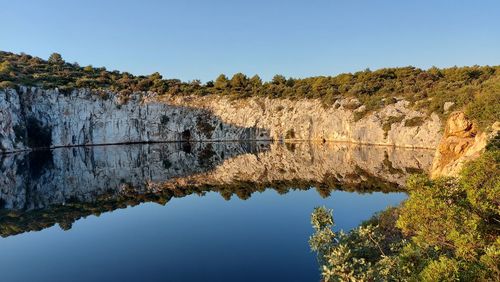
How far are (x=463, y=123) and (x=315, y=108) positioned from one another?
194ft

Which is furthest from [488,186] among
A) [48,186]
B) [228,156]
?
[228,156]

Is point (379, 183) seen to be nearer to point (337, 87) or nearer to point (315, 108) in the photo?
point (315, 108)

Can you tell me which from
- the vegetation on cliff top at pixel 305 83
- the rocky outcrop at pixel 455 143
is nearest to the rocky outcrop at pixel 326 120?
the vegetation on cliff top at pixel 305 83

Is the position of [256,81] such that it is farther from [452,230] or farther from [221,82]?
[452,230]

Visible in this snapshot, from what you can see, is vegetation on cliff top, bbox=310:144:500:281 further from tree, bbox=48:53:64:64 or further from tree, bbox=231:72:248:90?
tree, bbox=48:53:64:64

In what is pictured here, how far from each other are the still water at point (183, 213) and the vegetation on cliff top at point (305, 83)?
24.0m

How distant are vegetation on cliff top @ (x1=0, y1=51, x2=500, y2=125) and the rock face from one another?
2.53 m

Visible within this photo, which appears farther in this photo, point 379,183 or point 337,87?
point 337,87

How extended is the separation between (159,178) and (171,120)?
49.5 meters

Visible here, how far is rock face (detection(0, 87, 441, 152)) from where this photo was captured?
222 feet

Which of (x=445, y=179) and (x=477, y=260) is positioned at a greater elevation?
(x=445, y=179)

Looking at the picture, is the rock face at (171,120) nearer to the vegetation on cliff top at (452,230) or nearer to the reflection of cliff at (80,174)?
the reflection of cliff at (80,174)

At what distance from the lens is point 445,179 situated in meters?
8.62

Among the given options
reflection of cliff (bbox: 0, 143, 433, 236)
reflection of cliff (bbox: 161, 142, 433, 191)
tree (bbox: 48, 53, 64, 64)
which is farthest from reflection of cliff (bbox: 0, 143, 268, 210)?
tree (bbox: 48, 53, 64, 64)
